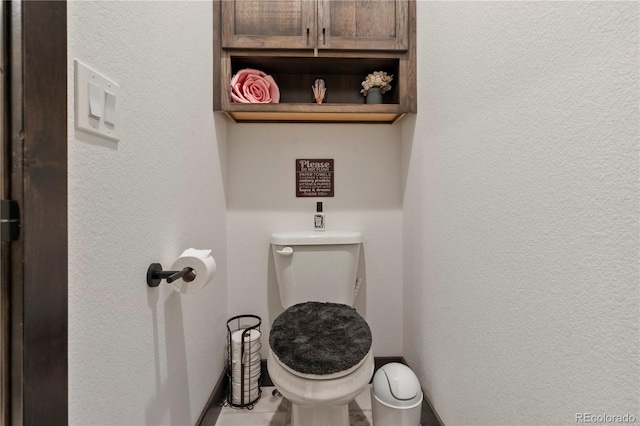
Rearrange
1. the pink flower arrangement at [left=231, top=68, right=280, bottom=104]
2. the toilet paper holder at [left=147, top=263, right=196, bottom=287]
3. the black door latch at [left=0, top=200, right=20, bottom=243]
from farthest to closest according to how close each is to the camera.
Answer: the pink flower arrangement at [left=231, top=68, right=280, bottom=104] < the toilet paper holder at [left=147, top=263, right=196, bottom=287] < the black door latch at [left=0, top=200, right=20, bottom=243]

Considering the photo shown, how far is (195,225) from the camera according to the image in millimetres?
1120

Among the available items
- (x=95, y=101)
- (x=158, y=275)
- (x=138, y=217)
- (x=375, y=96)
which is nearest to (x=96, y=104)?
(x=95, y=101)

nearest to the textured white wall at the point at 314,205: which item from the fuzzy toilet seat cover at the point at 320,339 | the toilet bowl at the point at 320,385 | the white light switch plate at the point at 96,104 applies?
the fuzzy toilet seat cover at the point at 320,339

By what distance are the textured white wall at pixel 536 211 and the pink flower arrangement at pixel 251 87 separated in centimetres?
78

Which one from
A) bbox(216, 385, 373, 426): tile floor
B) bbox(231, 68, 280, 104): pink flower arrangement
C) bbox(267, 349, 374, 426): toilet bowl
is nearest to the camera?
bbox(267, 349, 374, 426): toilet bowl

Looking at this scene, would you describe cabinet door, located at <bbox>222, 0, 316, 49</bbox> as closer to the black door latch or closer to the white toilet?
the white toilet

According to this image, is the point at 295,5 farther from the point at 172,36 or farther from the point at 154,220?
the point at 154,220

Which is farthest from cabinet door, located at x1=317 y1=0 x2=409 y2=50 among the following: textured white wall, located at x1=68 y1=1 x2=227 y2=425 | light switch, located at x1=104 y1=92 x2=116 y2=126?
light switch, located at x1=104 y1=92 x2=116 y2=126

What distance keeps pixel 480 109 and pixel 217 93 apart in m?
1.09

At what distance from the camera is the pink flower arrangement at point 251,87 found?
143 cm

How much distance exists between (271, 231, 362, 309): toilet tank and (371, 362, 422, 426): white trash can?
0.41 metres

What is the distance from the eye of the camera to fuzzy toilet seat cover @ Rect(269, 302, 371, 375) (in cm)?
96
